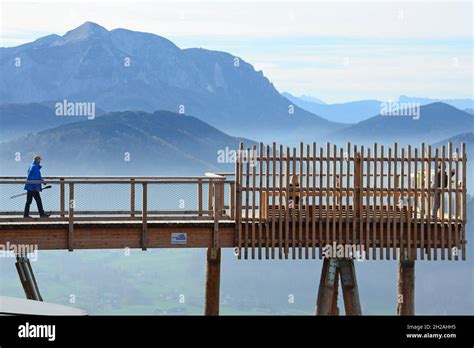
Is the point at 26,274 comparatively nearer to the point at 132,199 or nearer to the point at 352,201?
the point at 132,199

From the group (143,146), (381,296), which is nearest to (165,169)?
(143,146)

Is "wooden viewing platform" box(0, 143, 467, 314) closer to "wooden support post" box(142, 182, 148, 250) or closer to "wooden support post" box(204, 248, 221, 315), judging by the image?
"wooden support post" box(142, 182, 148, 250)

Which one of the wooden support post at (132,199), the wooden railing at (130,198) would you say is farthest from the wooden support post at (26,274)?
the wooden support post at (132,199)

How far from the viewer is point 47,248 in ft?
75.8

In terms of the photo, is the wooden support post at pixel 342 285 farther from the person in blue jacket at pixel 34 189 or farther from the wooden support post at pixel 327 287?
the person in blue jacket at pixel 34 189

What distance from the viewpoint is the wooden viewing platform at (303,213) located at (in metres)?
23.1

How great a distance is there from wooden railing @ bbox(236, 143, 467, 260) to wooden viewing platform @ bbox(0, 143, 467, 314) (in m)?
0.02

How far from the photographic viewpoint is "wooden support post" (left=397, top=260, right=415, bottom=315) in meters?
24.3

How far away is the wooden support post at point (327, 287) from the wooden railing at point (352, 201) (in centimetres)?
126

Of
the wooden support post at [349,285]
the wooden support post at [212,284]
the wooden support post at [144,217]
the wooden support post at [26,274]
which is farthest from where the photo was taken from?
the wooden support post at [212,284]

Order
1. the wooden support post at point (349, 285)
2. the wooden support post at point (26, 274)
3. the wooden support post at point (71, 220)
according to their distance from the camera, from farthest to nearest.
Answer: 1. the wooden support post at point (26, 274)
2. the wooden support post at point (349, 285)
3. the wooden support post at point (71, 220)

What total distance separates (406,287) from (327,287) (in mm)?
1749

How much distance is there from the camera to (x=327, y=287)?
2492 cm
